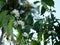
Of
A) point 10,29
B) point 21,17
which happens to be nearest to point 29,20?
point 21,17

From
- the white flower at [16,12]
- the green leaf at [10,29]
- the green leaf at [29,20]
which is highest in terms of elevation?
the white flower at [16,12]

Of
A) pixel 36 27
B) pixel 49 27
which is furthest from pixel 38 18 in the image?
pixel 49 27

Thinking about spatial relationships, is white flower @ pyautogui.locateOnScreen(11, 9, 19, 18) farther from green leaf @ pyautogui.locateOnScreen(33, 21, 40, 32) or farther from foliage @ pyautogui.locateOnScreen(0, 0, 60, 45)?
green leaf @ pyautogui.locateOnScreen(33, 21, 40, 32)

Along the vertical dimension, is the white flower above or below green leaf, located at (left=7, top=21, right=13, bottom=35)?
above

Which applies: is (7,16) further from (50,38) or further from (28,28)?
(50,38)

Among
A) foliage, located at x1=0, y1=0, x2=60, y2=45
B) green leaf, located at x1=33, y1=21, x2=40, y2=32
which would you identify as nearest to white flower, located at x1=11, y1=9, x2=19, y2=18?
foliage, located at x1=0, y1=0, x2=60, y2=45

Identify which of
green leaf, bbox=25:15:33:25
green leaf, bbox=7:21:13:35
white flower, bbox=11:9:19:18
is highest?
white flower, bbox=11:9:19:18

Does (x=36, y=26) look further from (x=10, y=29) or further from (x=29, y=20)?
(x=10, y=29)

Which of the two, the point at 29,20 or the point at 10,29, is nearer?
the point at 10,29

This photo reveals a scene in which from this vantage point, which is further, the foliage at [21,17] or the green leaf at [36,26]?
the green leaf at [36,26]

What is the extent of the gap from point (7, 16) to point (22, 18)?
0.34 feet

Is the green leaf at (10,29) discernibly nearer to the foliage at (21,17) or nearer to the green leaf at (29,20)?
the foliage at (21,17)

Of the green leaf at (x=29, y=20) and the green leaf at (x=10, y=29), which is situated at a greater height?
the green leaf at (x=29, y=20)

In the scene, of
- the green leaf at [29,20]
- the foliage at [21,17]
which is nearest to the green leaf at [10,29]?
the foliage at [21,17]
